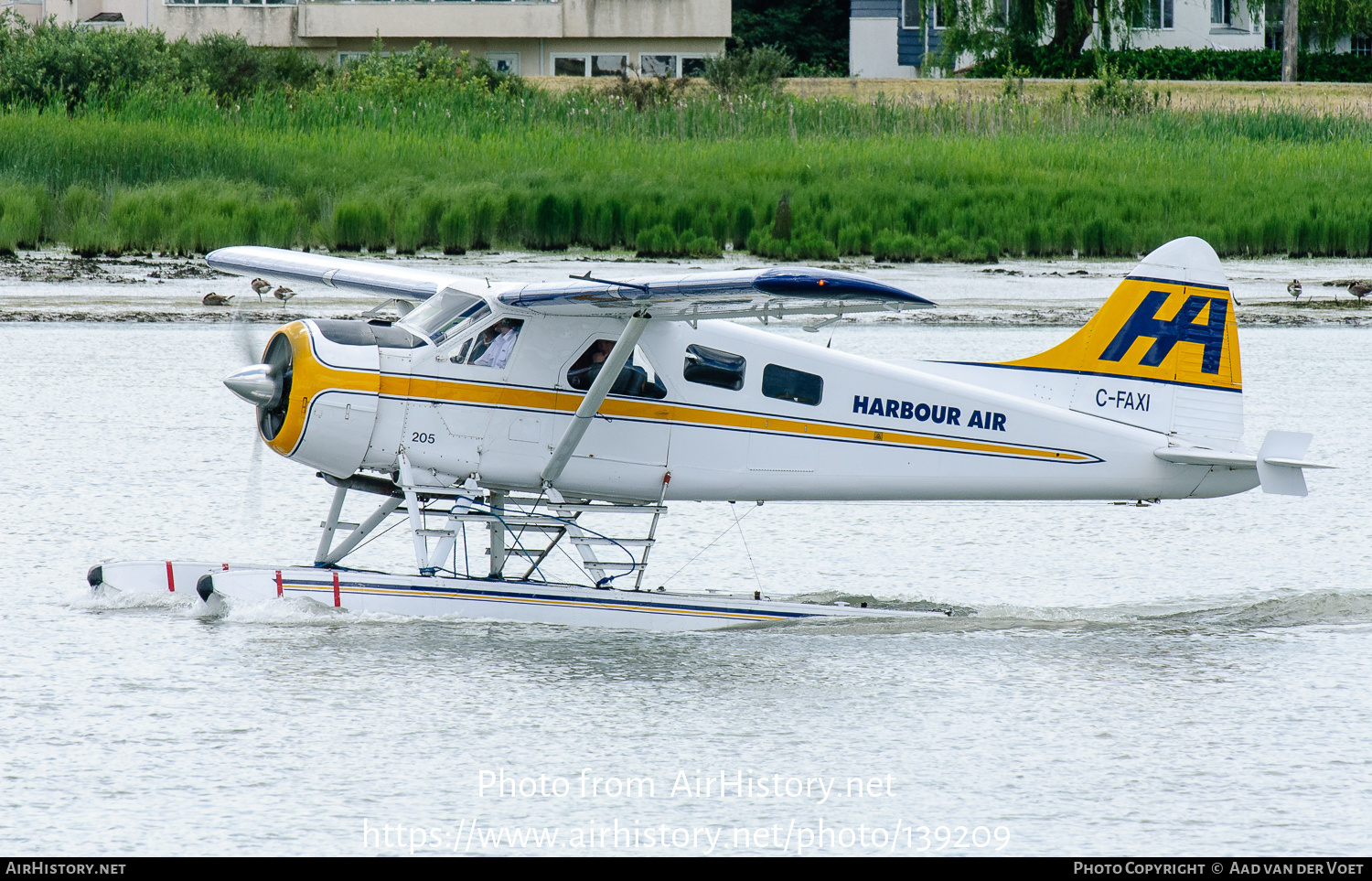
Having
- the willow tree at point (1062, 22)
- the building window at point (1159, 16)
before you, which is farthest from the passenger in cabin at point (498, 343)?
the building window at point (1159, 16)

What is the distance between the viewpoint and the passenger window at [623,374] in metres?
8.30

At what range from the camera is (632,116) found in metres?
30.2

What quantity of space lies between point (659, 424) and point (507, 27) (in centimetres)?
4531

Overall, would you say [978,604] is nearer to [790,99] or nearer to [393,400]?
[393,400]

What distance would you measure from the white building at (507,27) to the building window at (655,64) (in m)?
0.03

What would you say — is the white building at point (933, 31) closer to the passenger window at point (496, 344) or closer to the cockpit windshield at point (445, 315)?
the cockpit windshield at point (445, 315)

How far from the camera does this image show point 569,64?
52.7 metres

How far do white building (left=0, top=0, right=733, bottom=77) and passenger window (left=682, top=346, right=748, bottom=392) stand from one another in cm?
4440

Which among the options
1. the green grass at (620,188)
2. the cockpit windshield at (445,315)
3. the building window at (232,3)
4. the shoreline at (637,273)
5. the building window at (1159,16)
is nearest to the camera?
the cockpit windshield at (445,315)

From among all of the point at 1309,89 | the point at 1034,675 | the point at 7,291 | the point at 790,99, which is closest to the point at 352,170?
the point at 7,291

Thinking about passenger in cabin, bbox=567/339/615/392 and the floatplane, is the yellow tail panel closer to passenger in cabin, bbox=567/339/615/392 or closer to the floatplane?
the floatplane

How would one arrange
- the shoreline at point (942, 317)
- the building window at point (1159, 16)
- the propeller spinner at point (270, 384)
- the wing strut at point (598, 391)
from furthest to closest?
the building window at point (1159, 16), the shoreline at point (942, 317), the wing strut at point (598, 391), the propeller spinner at point (270, 384)

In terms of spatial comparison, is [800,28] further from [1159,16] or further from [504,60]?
[1159,16]

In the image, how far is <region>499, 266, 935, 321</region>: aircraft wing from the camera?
677 cm
